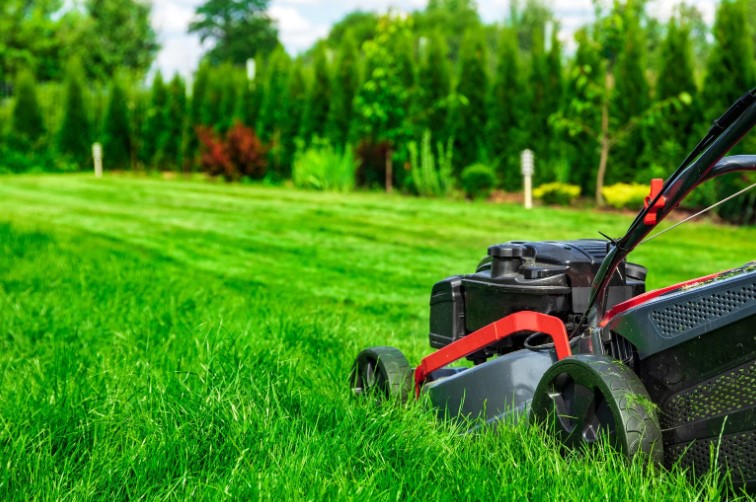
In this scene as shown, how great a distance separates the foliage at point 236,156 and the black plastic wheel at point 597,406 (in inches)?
599

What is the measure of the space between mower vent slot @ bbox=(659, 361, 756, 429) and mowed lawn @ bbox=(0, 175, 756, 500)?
0.15 meters

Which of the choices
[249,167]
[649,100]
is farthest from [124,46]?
[649,100]

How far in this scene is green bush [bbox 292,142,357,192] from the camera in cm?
1443

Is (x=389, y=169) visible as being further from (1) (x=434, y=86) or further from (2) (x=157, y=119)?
(2) (x=157, y=119)

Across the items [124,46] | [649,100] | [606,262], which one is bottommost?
[606,262]

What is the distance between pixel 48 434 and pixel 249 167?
15146 millimetres

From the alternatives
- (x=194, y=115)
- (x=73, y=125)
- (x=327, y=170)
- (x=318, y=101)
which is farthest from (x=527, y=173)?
(x=73, y=125)

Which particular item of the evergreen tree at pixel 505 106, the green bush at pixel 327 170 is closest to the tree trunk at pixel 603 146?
the evergreen tree at pixel 505 106

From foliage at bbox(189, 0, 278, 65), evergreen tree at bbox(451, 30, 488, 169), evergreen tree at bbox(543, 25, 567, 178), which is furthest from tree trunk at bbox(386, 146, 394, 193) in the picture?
foliage at bbox(189, 0, 278, 65)

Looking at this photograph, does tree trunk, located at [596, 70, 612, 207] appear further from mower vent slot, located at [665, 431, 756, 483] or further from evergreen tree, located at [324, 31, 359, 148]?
mower vent slot, located at [665, 431, 756, 483]

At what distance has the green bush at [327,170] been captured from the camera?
47.3ft

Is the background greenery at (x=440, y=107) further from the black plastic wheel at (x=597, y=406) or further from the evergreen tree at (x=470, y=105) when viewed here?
the black plastic wheel at (x=597, y=406)

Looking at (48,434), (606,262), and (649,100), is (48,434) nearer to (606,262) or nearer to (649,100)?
(606,262)

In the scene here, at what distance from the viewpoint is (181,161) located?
20281mm
